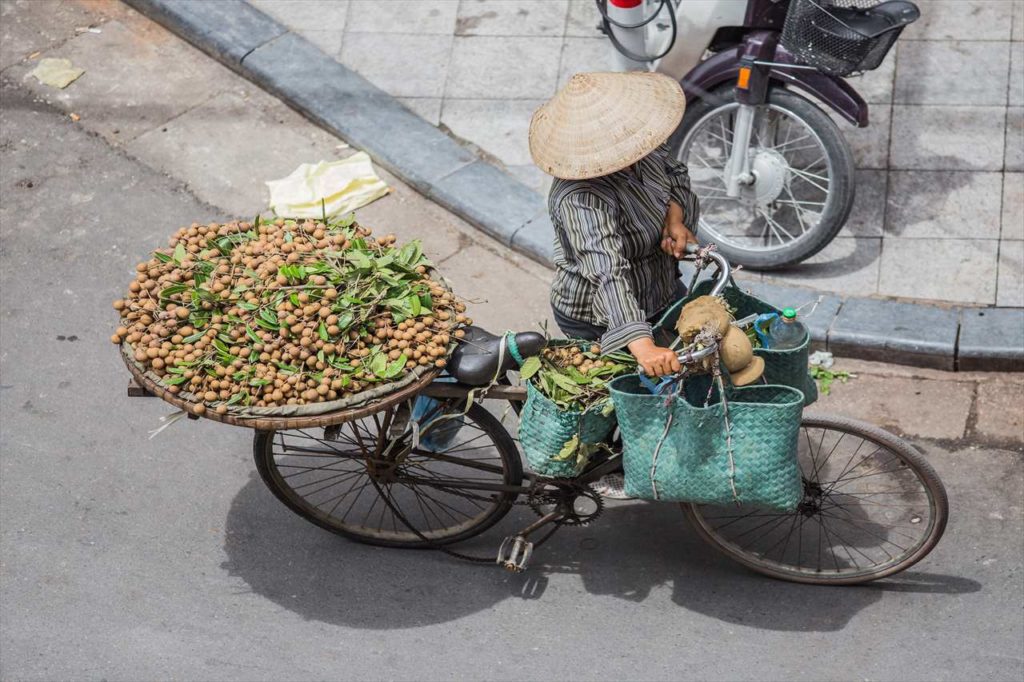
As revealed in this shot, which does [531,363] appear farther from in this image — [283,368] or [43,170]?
[43,170]

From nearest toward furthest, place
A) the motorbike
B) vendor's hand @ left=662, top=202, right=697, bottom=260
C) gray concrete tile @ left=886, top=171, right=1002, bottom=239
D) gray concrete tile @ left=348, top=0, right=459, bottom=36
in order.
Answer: vendor's hand @ left=662, top=202, right=697, bottom=260, the motorbike, gray concrete tile @ left=886, top=171, right=1002, bottom=239, gray concrete tile @ left=348, top=0, right=459, bottom=36

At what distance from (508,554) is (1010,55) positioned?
169 inches

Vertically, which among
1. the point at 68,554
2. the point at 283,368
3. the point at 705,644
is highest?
the point at 283,368

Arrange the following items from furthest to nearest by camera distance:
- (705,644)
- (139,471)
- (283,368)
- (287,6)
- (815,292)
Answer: (287,6) → (815,292) → (139,471) → (705,644) → (283,368)

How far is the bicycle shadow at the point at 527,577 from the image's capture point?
4.99m

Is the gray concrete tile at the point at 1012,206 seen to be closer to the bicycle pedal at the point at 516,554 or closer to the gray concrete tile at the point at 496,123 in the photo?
the gray concrete tile at the point at 496,123

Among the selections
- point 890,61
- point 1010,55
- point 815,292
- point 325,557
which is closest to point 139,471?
point 325,557

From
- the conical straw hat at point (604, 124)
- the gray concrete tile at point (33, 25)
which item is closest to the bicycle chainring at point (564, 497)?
the conical straw hat at point (604, 124)

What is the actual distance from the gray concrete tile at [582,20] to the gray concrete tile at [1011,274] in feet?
8.91

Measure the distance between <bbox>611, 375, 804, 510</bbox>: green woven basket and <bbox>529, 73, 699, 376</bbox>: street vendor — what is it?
161 millimetres

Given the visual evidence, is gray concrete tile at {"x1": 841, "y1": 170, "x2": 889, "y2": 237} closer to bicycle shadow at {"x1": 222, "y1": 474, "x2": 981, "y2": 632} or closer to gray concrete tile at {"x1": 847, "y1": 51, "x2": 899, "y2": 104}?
gray concrete tile at {"x1": 847, "y1": 51, "x2": 899, "y2": 104}

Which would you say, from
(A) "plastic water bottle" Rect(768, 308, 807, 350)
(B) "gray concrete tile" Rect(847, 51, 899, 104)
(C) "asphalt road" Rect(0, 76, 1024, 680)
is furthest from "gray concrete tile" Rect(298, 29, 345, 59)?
(A) "plastic water bottle" Rect(768, 308, 807, 350)

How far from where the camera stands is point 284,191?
6.96 metres

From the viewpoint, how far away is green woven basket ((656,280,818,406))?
4328 mm
